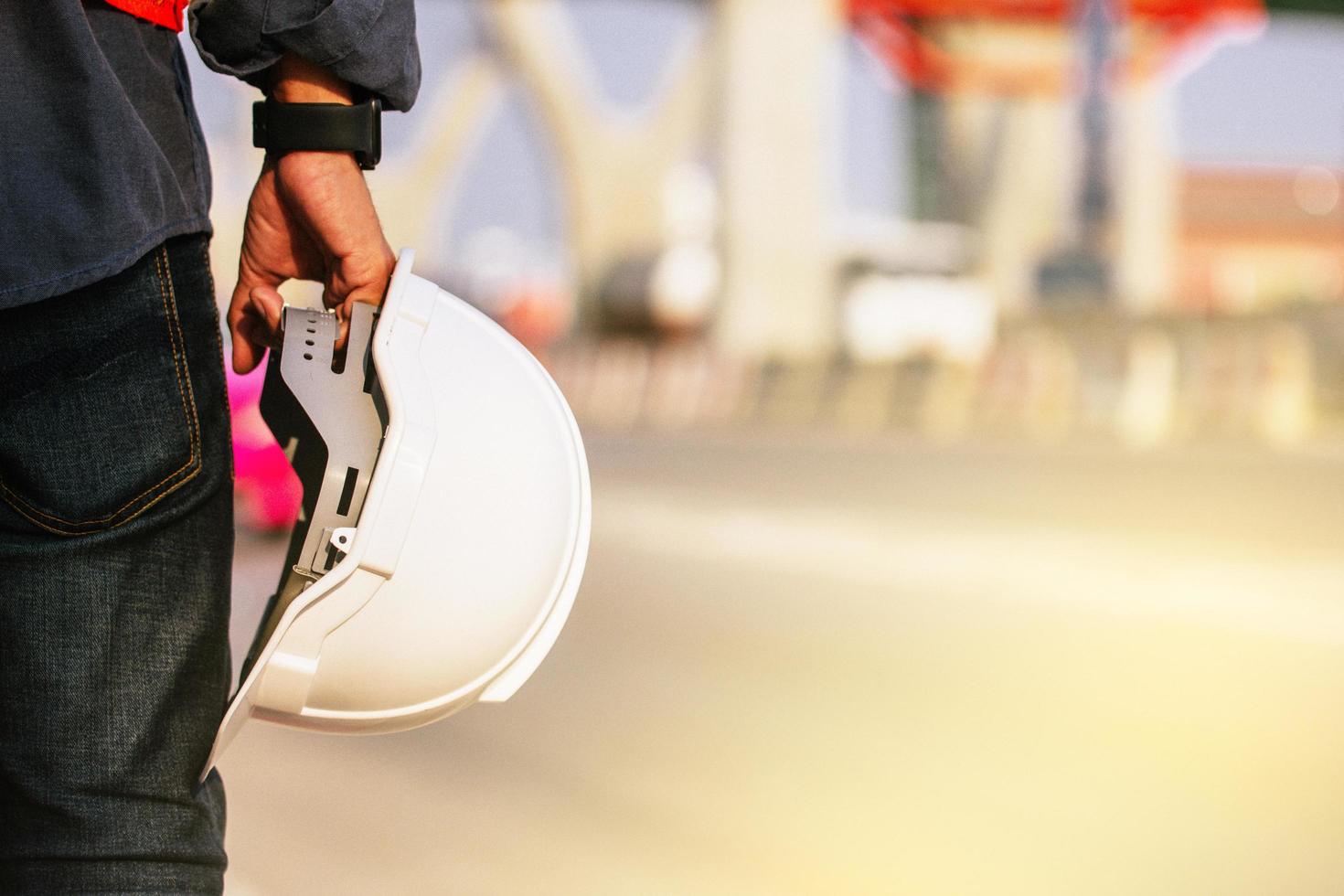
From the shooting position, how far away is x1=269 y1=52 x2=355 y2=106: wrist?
1766 millimetres

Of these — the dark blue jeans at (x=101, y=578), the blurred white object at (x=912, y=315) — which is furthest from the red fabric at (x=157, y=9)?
the blurred white object at (x=912, y=315)

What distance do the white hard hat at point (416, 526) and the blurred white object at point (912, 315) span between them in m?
24.4

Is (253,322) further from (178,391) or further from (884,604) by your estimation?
(884,604)

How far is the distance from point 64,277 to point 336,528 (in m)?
0.33

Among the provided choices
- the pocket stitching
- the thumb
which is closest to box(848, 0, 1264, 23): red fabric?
the thumb

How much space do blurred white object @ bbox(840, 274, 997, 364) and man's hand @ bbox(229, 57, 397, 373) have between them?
24.4 meters

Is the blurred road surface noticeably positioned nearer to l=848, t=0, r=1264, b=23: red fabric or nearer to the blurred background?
the blurred background

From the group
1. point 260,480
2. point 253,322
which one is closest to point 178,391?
point 253,322

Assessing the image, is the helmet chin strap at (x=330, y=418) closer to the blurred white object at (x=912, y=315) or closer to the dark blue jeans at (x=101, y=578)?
the dark blue jeans at (x=101, y=578)

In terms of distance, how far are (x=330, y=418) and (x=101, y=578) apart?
0.28m

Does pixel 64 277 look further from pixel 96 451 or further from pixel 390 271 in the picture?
pixel 390 271

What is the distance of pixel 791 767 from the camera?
154 inches

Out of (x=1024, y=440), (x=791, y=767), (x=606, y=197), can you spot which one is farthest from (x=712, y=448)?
(x=606, y=197)

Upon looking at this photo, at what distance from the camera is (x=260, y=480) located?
8383mm
